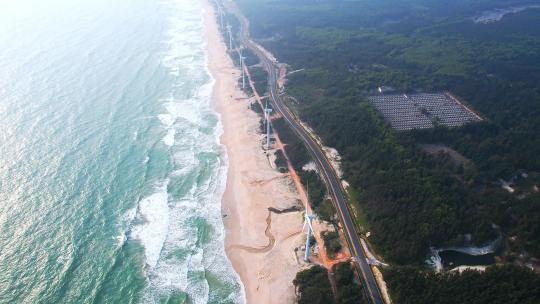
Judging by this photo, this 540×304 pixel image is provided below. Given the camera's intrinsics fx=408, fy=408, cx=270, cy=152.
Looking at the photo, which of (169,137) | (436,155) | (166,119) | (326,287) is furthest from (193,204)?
(436,155)

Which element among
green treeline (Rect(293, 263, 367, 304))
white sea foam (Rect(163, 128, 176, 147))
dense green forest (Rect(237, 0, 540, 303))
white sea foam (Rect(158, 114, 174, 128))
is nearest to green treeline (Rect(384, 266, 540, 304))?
dense green forest (Rect(237, 0, 540, 303))

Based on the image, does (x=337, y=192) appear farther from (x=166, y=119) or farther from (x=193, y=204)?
(x=166, y=119)

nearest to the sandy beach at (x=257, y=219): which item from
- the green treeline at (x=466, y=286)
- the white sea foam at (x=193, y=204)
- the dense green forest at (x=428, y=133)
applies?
the white sea foam at (x=193, y=204)

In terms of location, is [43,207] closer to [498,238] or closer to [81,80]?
[81,80]

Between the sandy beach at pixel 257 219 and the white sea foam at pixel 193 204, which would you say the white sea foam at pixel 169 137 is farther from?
the sandy beach at pixel 257 219

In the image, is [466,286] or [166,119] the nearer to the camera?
[466,286]

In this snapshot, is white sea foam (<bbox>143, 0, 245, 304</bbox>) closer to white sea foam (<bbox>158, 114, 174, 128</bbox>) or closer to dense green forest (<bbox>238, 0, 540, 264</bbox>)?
white sea foam (<bbox>158, 114, 174, 128</bbox>)
